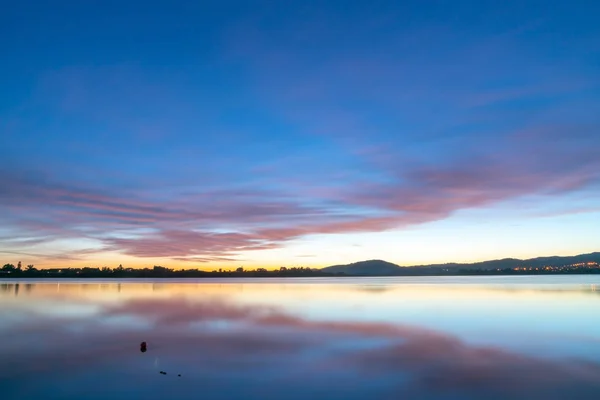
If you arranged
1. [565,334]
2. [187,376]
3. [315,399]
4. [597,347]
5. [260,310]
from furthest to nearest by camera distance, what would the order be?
[260,310]
[565,334]
[597,347]
[187,376]
[315,399]

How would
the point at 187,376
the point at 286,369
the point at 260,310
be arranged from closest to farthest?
the point at 187,376 < the point at 286,369 < the point at 260,310

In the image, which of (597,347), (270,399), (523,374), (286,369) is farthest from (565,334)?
(270,399)

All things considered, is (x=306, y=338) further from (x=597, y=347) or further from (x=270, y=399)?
(x=597, y=347)

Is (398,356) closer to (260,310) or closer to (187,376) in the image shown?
(187,376)

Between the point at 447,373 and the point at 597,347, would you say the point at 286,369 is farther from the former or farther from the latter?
the point at 597,347

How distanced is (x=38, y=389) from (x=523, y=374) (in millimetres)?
14621

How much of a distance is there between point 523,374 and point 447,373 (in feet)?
7.75

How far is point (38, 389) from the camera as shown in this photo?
12375mm

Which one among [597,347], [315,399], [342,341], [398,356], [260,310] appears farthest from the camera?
[260,310]

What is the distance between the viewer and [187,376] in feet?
44.3

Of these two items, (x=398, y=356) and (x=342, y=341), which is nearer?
(x=398, y=356)

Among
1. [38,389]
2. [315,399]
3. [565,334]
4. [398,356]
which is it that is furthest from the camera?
[565,334]

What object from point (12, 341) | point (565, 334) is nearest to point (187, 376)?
point (12, 341)

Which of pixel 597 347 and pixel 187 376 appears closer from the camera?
A: pixel 187 376
